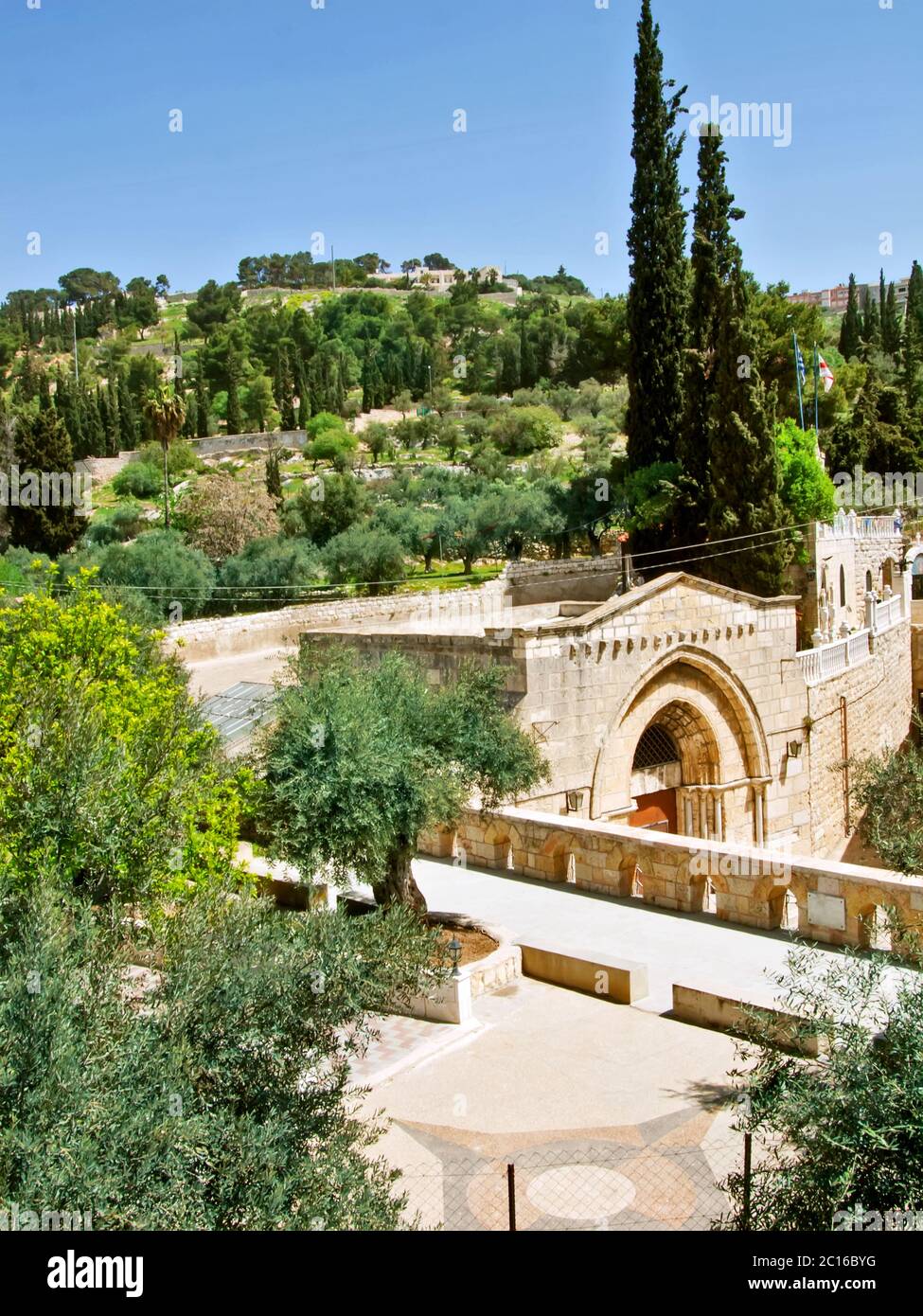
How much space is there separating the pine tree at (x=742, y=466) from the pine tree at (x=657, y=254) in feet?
13.4

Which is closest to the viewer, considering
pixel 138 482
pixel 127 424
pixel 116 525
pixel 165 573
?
pixel 165 573

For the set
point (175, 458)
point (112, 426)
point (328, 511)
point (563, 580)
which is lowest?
point (563, 580)

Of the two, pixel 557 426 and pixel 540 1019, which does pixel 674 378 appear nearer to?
pixel 540 1019

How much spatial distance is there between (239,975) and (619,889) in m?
7.17

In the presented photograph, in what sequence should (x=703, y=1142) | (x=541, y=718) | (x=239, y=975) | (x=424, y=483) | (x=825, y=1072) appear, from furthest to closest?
(x=424, y=483) → (x=541, y=718) → (x=703, y=1142) → (x=239, y=975) → (x=825, y=1072)

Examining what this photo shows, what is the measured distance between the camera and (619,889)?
12422mm

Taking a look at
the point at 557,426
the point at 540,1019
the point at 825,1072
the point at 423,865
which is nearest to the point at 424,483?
the point at 557,426

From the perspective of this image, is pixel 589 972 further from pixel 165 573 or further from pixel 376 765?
pixel 165 573

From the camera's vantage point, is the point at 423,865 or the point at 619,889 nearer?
the point at 619,889

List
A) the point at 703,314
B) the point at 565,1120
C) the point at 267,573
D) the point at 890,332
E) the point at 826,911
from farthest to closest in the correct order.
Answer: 1. the point at 890,332
2. the point at 267,573
3. the point at 703,314
4. the point at 826,911
5. the point at 565,1120

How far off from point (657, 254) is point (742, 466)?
27.5ft

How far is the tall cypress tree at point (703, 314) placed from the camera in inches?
1141

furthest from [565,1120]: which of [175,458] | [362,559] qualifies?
[175,458]

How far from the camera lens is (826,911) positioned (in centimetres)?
1047
